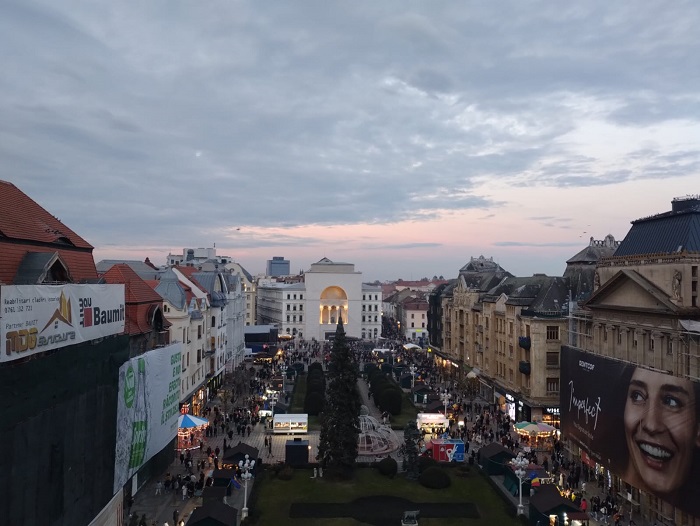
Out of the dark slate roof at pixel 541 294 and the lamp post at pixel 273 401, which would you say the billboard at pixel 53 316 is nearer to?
the lamp post at pixel 273 401

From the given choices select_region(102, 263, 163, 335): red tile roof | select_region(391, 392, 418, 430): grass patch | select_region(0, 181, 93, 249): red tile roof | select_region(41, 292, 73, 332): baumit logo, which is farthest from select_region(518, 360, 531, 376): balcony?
select_region(41, 292, 73, 332): baumit logo

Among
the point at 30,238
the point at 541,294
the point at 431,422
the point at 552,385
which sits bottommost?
the point at 431,422

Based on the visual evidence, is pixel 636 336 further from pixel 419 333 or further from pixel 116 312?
pixel 419 333

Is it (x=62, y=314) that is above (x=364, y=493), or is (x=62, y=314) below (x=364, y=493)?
above

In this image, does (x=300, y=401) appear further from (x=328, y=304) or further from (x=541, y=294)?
(x=328, y=304)

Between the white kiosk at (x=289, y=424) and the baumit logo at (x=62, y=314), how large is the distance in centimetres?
3209

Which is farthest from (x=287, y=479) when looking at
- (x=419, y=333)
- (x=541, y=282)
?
(x=419, y=333)

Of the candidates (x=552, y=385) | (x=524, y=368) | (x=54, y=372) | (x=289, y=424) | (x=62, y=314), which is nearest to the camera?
(x=54, y=372)

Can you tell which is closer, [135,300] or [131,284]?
[135,300]

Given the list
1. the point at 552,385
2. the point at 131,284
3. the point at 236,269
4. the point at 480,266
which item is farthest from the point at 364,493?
the point at 236,269

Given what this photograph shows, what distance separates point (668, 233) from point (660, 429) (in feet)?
36.5

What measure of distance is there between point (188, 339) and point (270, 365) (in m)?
38.1

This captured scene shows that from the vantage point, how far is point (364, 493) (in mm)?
37281

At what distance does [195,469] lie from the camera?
41.3 m
